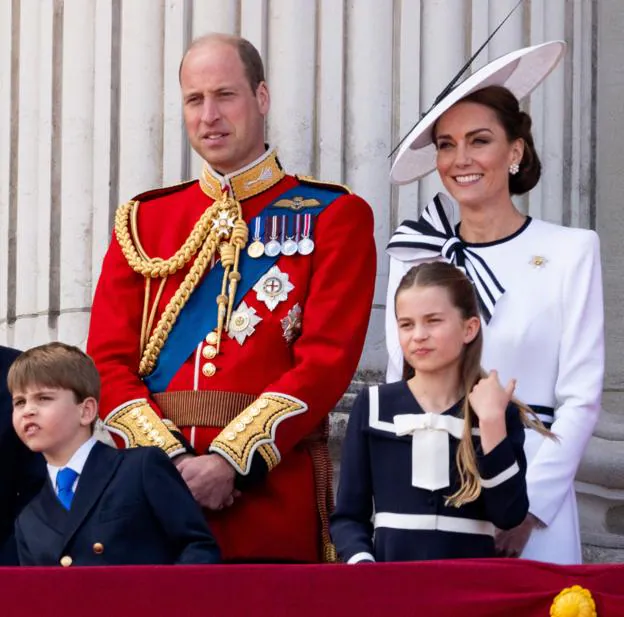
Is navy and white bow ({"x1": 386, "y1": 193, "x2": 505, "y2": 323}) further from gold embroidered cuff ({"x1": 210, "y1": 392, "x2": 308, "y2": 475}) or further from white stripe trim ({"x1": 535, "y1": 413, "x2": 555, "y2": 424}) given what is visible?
gold embroidered cuff ({"x1": 210, "y1": 392, "x2": 308, "y2": 475})

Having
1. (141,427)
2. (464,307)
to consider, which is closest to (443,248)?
(464,307)

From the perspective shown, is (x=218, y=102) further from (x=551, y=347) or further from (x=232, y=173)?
(x=551, y=347)

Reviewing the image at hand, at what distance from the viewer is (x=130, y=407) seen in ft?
14.1

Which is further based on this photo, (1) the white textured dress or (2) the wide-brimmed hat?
(2) the wide-brimmed hat

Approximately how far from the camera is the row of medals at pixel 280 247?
450 cm

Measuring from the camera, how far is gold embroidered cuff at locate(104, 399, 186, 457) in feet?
13.8

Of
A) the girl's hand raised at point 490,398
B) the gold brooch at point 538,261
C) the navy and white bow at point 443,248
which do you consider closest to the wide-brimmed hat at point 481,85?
the navy and white bow at point 443,248

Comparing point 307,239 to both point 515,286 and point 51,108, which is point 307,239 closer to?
point 515,286

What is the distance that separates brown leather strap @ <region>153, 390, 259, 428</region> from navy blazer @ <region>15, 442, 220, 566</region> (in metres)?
0.47

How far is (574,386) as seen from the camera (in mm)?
4133

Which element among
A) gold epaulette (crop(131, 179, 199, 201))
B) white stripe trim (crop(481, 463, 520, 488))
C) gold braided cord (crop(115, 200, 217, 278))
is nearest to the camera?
white stripe trim (crop(481, 463, 520, 488))

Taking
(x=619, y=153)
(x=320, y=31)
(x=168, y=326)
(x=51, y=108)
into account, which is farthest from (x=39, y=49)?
(x=619, y=153)

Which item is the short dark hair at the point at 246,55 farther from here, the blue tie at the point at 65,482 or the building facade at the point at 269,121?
the blue tie at the point at 65,482

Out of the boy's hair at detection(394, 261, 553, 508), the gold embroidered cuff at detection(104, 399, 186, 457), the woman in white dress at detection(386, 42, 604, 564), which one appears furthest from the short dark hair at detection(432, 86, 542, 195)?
the gold embroidered cuff at detection(104, 399, 186, 457)
